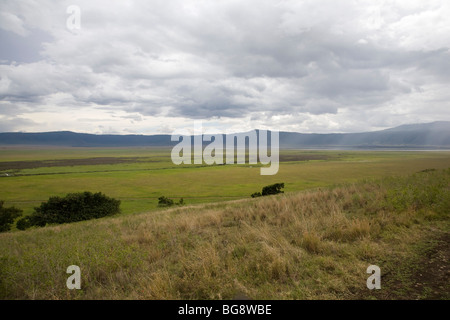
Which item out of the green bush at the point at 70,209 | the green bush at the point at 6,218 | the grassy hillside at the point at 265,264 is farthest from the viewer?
the green bush at the point at 70,209

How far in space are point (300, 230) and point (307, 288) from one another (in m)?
3.14

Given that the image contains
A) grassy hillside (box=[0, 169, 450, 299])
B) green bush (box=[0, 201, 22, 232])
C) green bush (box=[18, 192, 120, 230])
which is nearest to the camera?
grassy hillside (box=[0, 169, 450, 299])

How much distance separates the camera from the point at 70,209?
34969 millimetres

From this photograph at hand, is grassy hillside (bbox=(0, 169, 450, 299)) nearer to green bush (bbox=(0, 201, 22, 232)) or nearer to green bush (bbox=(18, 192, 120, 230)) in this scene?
green bush (bbox=(18, 192, 120, 230))

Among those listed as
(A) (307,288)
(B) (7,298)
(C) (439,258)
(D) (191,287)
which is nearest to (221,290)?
(D) (191,287)

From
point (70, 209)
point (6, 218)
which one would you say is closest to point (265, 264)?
point (70, 209)

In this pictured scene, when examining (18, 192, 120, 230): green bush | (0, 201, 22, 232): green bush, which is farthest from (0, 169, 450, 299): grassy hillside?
(0, 201, 22, 232): green bush

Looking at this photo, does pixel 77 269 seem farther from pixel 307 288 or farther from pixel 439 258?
pixel 439 258

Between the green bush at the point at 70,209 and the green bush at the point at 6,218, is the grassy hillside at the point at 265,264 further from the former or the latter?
the green bush at the point at 6,218

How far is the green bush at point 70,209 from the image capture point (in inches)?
1282

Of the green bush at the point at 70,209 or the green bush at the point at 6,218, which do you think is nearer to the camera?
the green bush at the point at 6,218

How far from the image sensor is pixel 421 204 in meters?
8.59

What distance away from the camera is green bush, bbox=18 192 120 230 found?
1282 inches

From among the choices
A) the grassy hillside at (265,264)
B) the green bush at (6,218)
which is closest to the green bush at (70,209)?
the green bush at (6,218)
